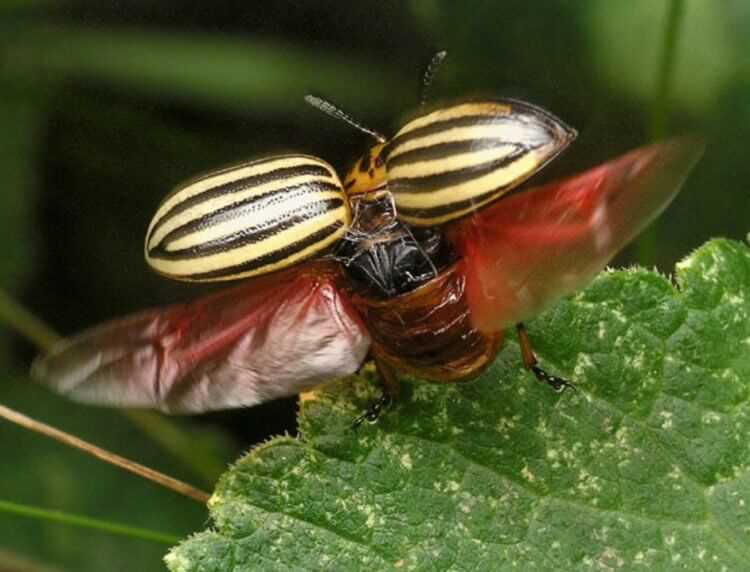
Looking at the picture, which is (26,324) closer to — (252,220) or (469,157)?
(252,220)

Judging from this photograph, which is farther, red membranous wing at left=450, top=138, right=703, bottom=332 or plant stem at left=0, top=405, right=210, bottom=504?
plant stem at left=0, top=405, right=210, bottom=504

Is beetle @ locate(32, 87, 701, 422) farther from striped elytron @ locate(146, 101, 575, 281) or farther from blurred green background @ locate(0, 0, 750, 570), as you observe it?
blurred green background @ locate(0, 0, 750, 570)

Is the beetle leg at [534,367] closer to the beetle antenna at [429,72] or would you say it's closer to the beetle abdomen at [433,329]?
the beetle abdomen at [433,329]

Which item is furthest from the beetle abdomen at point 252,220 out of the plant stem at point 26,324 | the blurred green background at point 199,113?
the plant stem at point 26,324

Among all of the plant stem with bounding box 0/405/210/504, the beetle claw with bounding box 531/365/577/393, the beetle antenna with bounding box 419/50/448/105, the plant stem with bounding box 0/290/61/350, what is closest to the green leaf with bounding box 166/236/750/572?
the beetle claw with bounding box 531/365/577/393

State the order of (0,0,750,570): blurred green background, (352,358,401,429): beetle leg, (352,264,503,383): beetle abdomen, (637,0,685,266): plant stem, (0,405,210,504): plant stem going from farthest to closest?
1. (0,0,750,570): blurred green background
2. (637,0,685,266): plant stem
3. (0,405,210,504): plant stem
4. (352,358,401,429): beetle leg
5. (352,264,503,383): beetle abdomen

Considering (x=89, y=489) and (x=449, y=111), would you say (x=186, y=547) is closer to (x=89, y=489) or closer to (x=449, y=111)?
(x=449, y=111)

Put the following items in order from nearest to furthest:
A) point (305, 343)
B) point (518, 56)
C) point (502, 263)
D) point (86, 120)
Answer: point (502, 263), point (305, 343), point (518, 56), point (86, 120)

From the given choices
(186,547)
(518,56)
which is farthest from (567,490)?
(518,56)
